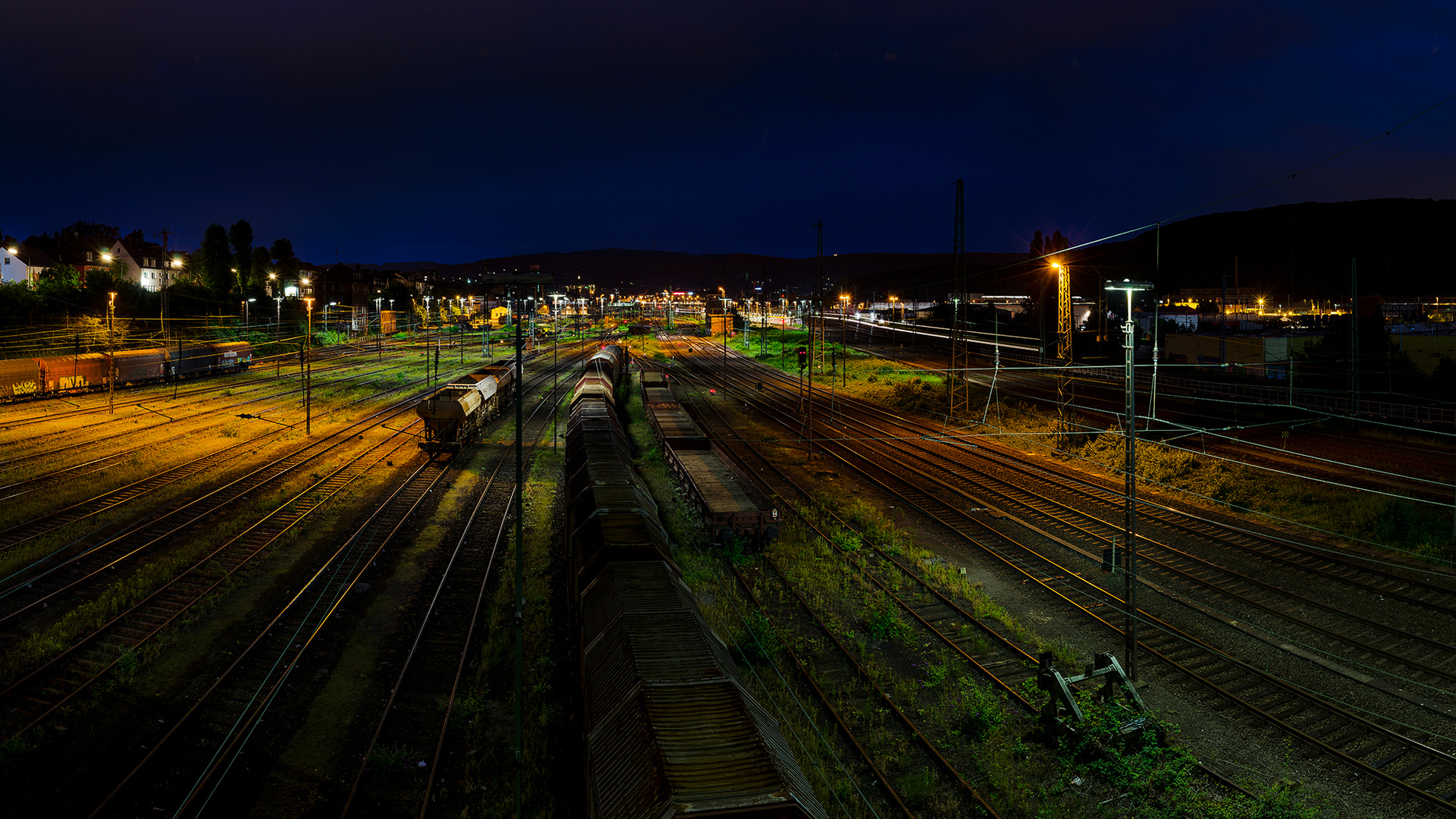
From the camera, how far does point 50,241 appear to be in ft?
302

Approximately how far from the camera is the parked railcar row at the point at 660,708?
823cm

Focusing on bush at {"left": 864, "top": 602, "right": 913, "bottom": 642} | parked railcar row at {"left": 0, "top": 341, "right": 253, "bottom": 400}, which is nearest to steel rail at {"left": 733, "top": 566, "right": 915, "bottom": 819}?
bush at {"left": 864, "top": 602, "right": 913, "bottom": 642}

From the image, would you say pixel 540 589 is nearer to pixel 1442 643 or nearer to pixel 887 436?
pixel 1442 643

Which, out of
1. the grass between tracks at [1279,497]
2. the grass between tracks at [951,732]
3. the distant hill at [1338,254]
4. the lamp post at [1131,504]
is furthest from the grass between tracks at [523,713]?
the distant hill at [1338,254]

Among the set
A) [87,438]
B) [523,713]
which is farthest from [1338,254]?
[87,438]

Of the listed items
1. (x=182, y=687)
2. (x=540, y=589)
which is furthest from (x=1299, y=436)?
(x=182, y=687)

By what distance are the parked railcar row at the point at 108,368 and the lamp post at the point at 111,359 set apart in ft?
0.65

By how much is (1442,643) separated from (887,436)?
26.6 m

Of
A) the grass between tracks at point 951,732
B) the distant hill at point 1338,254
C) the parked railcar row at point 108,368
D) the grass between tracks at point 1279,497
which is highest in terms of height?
the distant hill at point 1338,254

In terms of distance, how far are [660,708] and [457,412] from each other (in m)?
28.8

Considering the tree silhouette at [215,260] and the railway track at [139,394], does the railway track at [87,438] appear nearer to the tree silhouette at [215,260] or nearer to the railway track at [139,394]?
the railway track at [139,394]

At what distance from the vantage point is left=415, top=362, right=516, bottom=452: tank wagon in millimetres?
35125

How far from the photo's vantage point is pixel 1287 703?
46.9 ft

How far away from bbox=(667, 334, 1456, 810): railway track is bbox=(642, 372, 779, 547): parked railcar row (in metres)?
7.04
